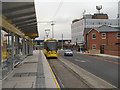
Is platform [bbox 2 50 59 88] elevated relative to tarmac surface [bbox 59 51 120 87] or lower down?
elevated

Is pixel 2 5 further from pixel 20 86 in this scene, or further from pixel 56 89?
pixel 56 89

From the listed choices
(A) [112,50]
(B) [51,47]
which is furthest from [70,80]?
(A) [112,50]

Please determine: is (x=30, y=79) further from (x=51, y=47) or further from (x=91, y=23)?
(x=91, y=23)

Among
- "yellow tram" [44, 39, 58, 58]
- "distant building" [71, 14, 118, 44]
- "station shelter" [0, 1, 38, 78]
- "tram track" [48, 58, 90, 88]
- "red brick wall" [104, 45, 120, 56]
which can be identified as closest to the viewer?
"tram track" [48, 58, 90, 88]

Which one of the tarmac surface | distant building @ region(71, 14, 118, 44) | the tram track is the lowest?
the tarmac surface

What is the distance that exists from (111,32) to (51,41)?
24.0m

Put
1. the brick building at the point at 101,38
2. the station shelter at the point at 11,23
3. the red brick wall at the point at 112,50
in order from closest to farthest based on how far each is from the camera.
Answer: the station shelter at the point at 11,23 < the red brick wall at the point at 112,50 < the brick building at the point at 101,38

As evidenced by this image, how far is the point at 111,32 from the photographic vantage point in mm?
43469

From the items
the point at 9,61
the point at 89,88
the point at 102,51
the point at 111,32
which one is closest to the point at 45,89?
the point at 89,88

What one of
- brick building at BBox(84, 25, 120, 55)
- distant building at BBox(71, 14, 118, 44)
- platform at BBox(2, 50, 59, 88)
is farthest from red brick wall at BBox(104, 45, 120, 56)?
distant building at BBox(71, 14, 118, 44)

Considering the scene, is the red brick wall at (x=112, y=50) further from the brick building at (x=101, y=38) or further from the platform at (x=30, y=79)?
the platform at (x=30, y=79)

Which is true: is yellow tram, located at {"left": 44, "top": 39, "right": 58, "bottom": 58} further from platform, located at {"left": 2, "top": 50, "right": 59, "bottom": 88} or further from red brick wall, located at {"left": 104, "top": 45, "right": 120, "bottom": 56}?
platform, located at {"left": 2, "top": 50, "right": 59, "bottom": 88}

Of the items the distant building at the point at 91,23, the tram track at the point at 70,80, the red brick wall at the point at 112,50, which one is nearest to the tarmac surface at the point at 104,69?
the tram track at the point at 70,80

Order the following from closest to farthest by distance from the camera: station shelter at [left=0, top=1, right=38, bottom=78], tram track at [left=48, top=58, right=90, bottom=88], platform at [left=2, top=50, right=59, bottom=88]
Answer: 1. platform at [left=2, top=50, right=59, bottom=88]
2. tram track at [left=48, top=58, right=90, bottom=88]
3. station shelter at [left=0, top=1, right=38, bottom=78]
